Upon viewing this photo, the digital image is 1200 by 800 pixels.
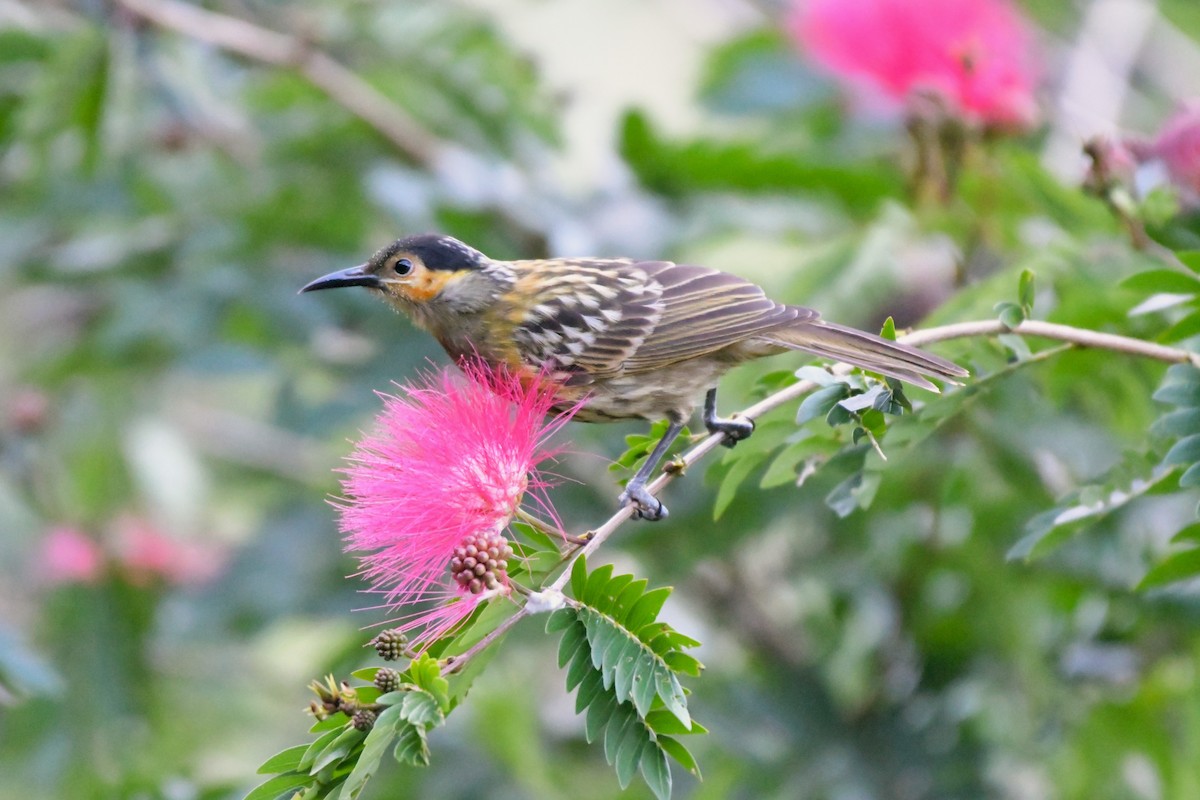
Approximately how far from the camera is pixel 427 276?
350 cm

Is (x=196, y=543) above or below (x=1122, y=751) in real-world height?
below

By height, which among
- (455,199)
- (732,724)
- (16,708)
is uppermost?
(455,199)

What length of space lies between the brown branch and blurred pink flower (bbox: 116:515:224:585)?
6.58 feet

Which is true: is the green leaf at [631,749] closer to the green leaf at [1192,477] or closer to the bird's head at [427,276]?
the green leaf at [1192,477]

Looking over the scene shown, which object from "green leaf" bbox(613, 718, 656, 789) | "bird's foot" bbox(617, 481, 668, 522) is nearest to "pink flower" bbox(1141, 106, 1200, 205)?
"bird's foot" bbox(617, 481, 668, 522)

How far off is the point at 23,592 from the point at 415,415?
4.76 metres

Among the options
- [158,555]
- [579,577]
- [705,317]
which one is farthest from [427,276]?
[158,555]

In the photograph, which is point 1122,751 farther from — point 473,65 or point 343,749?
point 473,65

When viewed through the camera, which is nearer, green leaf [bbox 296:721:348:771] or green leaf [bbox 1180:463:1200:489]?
green leaf [bbox 296:721:348:771]

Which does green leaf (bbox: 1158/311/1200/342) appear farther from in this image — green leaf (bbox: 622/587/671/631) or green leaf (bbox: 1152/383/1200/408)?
green leaf (bbox: 622/587/671/631)

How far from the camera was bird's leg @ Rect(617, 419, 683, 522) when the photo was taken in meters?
2.72

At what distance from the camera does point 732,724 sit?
169 inches

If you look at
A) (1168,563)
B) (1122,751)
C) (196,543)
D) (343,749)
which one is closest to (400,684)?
(343,749)

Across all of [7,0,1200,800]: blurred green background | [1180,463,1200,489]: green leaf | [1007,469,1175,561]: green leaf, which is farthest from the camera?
[7,0,1200,800]: blurred green background
